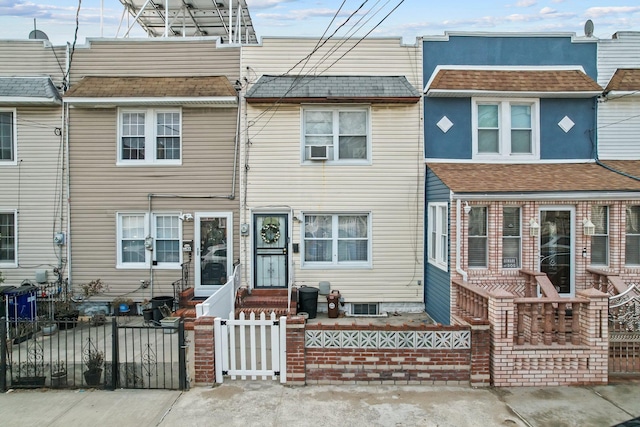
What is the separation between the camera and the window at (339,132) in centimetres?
1243

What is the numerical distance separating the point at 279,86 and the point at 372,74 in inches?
102

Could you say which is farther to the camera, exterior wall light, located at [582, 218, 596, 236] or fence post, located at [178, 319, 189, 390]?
exterior wall light, located at [582, 218, 596, 236]

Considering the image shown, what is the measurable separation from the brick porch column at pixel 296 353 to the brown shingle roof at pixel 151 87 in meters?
7.09

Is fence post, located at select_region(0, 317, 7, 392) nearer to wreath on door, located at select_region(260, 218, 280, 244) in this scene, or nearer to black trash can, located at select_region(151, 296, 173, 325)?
black trash can, located at select_region(151, 296, 173, 325)

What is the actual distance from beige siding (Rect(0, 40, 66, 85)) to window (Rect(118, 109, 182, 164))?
2.26 metres

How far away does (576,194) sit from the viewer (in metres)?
10.3

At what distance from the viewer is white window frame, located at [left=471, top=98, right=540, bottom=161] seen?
40.4ft

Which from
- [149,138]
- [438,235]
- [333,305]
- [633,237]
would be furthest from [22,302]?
[633,237]

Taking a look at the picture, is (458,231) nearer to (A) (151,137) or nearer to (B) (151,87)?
(A) (151,137)

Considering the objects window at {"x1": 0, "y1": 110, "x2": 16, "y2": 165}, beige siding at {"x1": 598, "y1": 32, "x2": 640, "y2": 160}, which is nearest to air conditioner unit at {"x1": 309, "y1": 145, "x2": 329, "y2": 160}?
beige siding at {"x1": 598, "y1": 32, "x2": 640, "y2": 160}

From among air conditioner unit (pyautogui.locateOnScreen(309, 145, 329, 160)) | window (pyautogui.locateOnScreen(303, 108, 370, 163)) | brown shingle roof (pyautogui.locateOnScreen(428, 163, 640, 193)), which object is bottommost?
brown shingle roof (pyautogui.locateOnScreen(428, 163, 640, 193))

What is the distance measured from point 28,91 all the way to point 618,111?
52.6ft

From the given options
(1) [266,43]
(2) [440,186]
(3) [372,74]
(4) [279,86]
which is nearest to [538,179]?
(2) [440,186]

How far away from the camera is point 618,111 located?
1250cm
